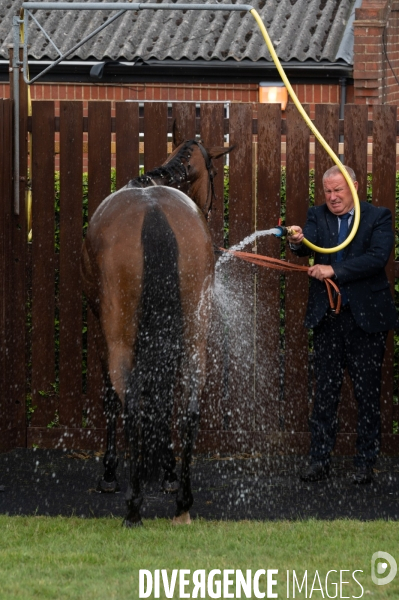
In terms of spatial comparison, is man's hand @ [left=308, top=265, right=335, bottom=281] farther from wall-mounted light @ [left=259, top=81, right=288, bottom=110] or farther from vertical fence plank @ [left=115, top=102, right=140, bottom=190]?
wall-mounted light @ [left=259, top=81, right=288, bottom=110]

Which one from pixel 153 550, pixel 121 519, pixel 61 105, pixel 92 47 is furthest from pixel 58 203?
pixel 92 47

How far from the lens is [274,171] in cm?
812

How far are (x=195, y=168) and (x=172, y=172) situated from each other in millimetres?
309

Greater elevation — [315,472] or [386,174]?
[386,174]

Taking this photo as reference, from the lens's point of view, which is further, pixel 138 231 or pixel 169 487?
pixel 169 487

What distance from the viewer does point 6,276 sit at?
8.16 metres

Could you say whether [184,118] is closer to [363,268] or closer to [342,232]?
[342,232]

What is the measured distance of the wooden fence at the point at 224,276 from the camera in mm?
8086

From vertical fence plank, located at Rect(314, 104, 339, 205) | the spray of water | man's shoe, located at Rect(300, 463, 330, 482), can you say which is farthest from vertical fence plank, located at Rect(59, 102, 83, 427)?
man's shoe, located at Rect(300, 463, 330, 482)

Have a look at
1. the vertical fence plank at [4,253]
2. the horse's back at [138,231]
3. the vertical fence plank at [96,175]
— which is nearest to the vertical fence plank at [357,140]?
the vertical fence plank at [96,175]

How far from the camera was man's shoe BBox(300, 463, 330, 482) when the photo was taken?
24.0ft

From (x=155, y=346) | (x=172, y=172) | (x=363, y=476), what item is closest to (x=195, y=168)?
(x=172, y=172)

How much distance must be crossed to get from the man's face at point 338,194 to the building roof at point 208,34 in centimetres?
896

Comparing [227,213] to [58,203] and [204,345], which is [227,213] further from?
[204,345]
